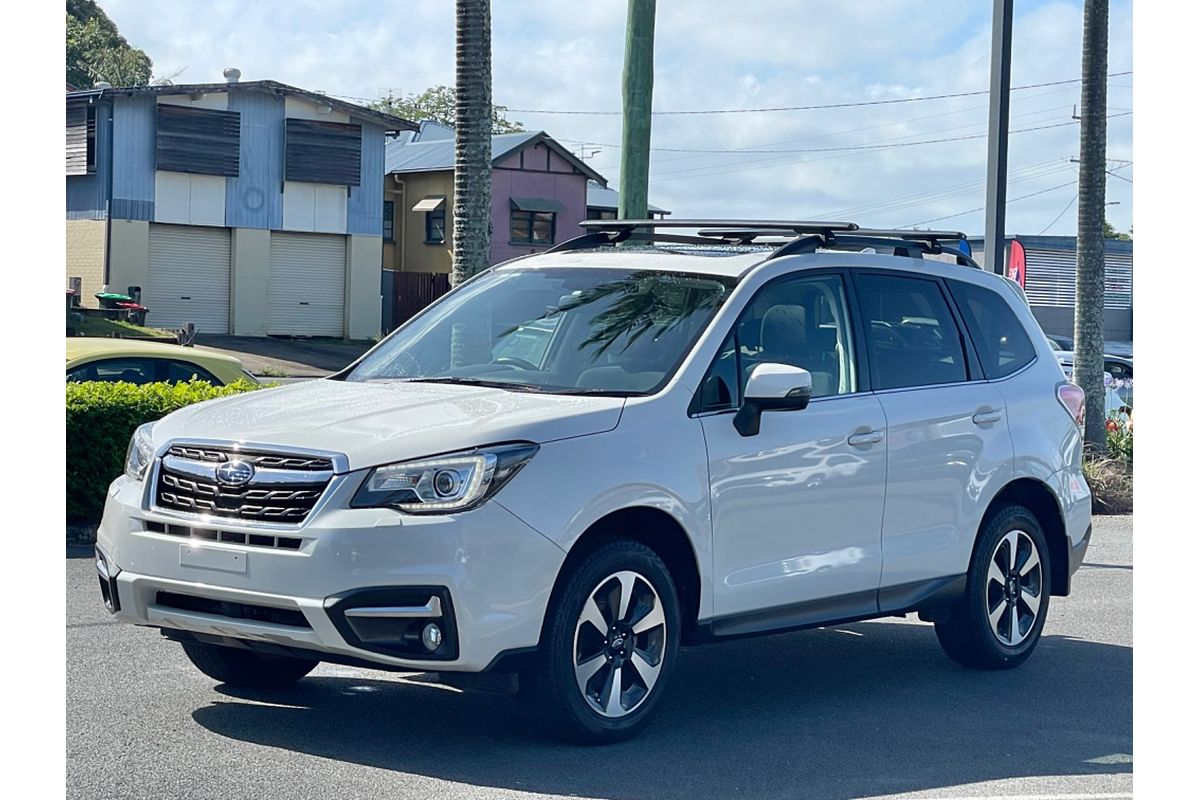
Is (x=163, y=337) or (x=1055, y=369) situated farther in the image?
(x=163, y=337)

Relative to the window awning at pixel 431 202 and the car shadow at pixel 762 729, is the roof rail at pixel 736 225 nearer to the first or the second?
the car shadow at pixel 762 729

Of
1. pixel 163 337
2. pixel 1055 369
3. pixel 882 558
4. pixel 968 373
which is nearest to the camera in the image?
pixel 882 558

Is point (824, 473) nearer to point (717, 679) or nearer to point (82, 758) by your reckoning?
point (717, 679)

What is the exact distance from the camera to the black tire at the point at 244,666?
6.89 m

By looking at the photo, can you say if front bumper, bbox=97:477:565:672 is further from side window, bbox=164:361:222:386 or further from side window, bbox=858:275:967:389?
side window, bbox=164:361:222:386

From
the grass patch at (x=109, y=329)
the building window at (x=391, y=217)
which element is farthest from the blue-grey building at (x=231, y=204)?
the building window at (x=391, y=217)

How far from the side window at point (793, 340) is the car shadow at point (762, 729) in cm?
138

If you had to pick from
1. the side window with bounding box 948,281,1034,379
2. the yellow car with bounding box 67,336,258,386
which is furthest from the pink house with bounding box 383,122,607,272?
the side window with bounding box 948,281,1034,379

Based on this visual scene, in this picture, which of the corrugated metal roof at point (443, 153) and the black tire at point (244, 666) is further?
the corrugated metal roof at point (443, 153)

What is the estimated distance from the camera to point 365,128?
46719 mm

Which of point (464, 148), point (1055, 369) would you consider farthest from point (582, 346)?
point (464, 148)

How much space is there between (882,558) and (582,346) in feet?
5.50

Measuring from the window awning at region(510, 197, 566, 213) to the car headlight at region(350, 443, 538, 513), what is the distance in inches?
1960

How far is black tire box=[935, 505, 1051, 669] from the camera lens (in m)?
7.96
